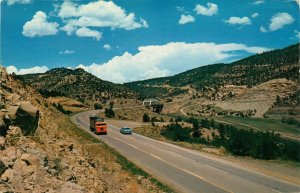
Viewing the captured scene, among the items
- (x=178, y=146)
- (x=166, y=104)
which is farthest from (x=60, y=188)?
(x=166, y=104)

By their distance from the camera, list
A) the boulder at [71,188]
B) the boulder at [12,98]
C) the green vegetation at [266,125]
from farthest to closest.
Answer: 1. the green vegetation at [266,125]
2. the boulder at [12,98]
3. the boulder at [71,188]

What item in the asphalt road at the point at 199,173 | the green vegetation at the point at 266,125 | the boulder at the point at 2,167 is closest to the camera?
the boulder at the point at 2,167

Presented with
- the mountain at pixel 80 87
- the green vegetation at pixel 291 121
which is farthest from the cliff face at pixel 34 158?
the mountain at pixel 80 87

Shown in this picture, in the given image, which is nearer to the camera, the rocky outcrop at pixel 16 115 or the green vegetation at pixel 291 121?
the rocky outcrop at pixel 16 115

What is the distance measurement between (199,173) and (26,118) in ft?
45.0

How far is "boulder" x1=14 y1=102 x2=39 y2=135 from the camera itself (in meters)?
15.4

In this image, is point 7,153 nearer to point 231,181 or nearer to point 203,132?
point 231,181

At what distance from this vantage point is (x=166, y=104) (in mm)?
166125

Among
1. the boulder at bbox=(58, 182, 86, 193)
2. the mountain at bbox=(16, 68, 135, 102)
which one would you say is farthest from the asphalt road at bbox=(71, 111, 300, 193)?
the mountain at bbox=(16, 68, 135, 102)

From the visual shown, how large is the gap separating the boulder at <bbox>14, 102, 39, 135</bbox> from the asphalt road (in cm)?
917

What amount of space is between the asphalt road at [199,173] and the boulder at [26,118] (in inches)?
361

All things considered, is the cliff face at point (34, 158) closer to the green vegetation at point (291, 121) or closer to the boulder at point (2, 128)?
the boulder at point (2, 128)

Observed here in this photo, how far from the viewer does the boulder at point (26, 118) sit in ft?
50.4

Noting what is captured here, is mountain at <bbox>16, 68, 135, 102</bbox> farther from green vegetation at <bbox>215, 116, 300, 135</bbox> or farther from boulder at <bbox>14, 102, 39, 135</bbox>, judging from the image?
boulder at <bbox>14, 102, 39, 135</bbox>
